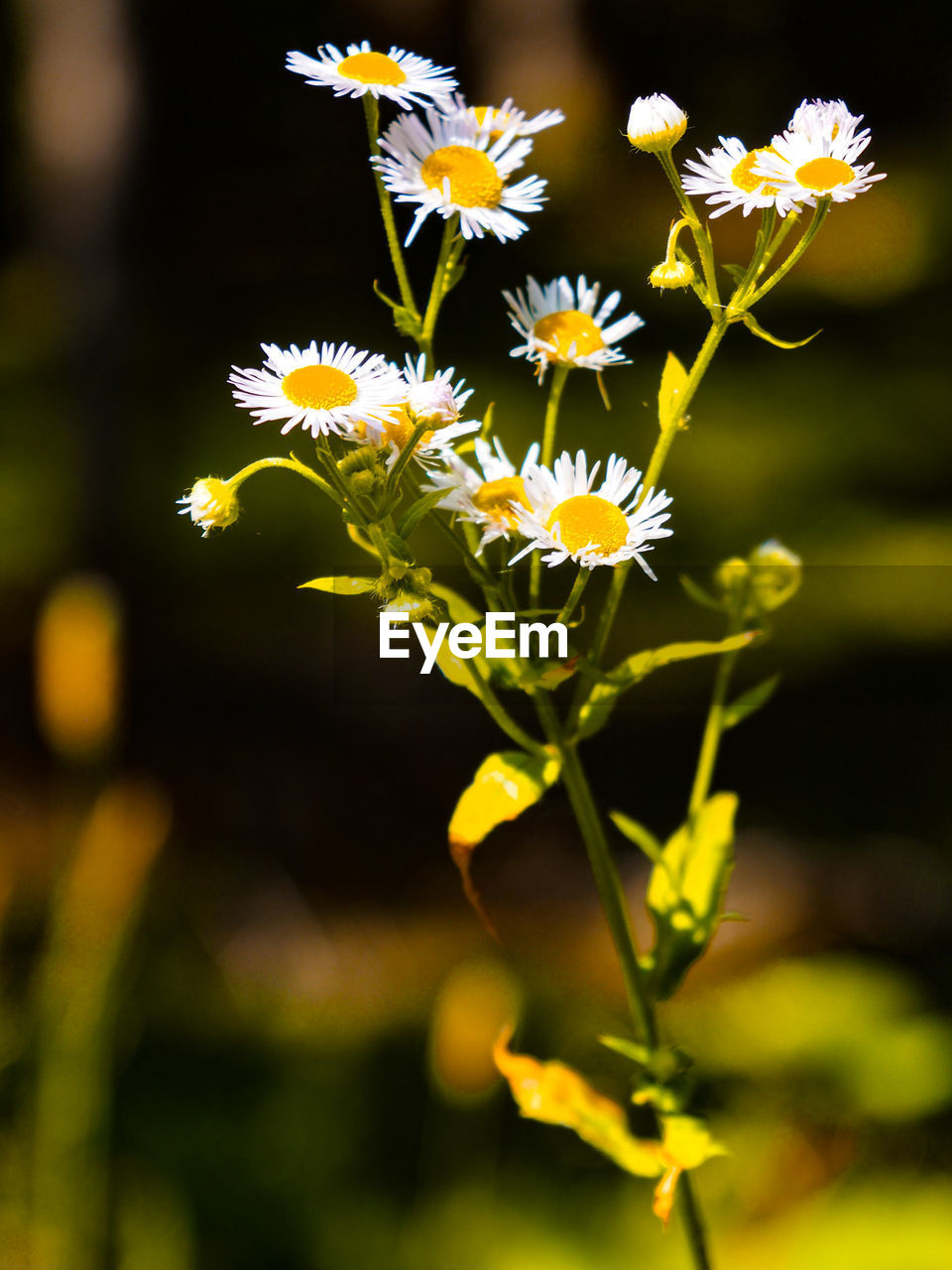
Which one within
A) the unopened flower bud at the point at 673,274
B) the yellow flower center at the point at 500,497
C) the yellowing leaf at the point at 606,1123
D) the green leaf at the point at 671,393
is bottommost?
the yellowing leaf at the point at 606,1123

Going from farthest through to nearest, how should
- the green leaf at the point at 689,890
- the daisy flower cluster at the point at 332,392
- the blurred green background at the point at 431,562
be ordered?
the blurred green background at the point at 431,562 < the green leaf at the point at 689,890 < the daisy flower cluster at the point at 332,392

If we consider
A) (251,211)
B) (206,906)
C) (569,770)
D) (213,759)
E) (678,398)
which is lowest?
(206,906)

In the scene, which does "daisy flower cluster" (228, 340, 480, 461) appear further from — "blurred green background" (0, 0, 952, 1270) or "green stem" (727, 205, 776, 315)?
"blurred green background" (0, 0, 952, 1270)

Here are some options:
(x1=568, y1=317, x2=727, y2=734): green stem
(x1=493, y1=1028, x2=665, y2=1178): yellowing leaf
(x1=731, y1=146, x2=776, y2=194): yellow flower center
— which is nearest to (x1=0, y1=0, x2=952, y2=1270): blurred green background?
(x1=493, y1=1028, x2=665, y2=1178): yellowing leaf

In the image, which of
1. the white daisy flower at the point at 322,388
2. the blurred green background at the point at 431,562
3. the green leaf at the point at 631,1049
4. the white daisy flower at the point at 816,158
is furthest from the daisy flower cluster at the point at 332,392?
the blurred green background at the point at 431,562

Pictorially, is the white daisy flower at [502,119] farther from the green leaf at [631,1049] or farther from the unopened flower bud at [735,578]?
the green leaf at [631,1049]

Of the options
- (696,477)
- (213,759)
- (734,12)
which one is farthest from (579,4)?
(213,759)

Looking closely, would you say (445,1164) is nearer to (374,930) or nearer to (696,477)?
(374,930)
